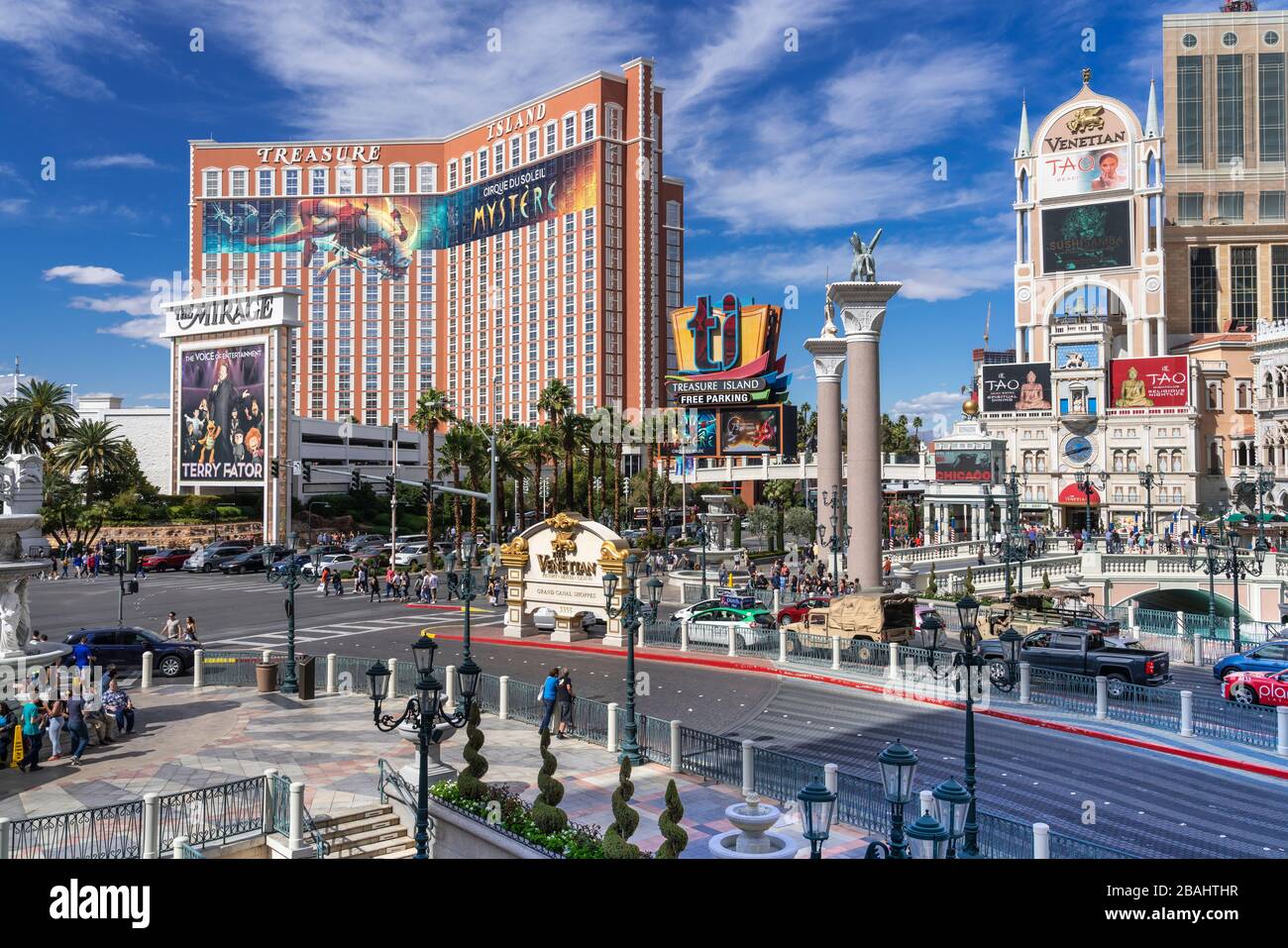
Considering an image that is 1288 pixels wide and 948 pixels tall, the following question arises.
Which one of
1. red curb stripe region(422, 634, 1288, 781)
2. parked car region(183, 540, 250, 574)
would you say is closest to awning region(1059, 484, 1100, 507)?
red curb stripe region(422, 634, 1288, 781)

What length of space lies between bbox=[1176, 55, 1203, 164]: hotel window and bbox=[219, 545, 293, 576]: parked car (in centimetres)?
9326

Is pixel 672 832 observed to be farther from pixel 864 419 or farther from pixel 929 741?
pixel 864 419

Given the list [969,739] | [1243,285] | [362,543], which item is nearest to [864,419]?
[969,739]

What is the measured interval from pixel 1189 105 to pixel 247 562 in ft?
317

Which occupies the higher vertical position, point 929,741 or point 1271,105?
point 1271,105

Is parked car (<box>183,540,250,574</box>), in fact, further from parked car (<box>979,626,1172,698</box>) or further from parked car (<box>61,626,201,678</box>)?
parked car (<box>979,626,1172,698</box>)

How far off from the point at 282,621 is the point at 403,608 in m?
6.12

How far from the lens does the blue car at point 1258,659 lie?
2303cm

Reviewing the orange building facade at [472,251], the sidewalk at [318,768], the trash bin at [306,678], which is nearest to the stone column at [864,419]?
the sidewalk at [318,768]

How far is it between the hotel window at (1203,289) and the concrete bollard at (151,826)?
106570mm

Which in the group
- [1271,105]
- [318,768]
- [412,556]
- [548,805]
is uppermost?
[1271,105]

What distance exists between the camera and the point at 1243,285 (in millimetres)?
95875

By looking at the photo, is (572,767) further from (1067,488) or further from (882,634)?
(1067,488)
